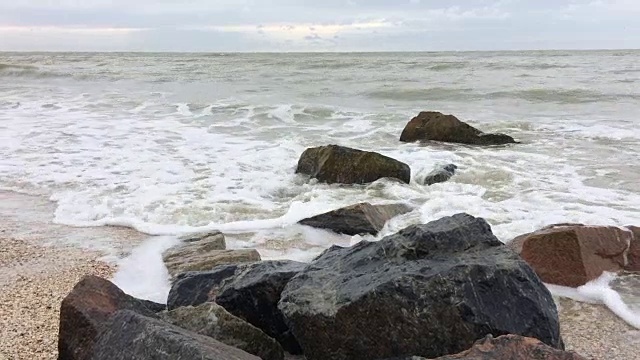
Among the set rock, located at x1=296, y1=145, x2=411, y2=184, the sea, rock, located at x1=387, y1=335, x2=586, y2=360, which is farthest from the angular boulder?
rock, located at x1=296, y1=145, x2=411, y2=184

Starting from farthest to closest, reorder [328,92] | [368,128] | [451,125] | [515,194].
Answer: [328,92], [368,128], [451,125], [515,194]

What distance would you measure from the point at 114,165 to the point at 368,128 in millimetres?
5555

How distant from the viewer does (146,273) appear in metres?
4.48

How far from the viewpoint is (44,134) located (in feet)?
34.9

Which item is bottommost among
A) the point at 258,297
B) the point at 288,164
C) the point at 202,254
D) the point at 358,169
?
the point at 288,164

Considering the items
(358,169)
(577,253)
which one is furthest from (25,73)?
(577,253)

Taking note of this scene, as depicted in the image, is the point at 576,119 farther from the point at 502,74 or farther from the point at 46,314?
the point at 502,74

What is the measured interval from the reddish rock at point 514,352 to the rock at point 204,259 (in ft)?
7.54

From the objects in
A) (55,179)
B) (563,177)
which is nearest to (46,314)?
(55,179)

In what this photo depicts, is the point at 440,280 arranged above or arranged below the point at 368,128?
above

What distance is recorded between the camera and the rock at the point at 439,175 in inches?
280

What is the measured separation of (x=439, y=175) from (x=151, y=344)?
551cm

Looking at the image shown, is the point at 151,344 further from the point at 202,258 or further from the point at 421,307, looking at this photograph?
the point at 202,258

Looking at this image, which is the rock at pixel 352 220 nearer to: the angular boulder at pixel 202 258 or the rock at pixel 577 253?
the angular boulder at pixel 202 258
